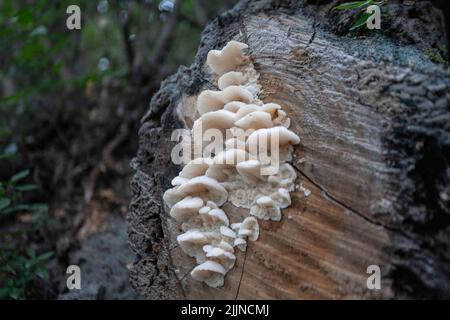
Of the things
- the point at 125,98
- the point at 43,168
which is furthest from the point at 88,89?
the point at 43,168

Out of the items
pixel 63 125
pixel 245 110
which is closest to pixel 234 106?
pixel 245 110

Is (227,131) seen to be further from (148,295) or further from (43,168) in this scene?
(43,168)

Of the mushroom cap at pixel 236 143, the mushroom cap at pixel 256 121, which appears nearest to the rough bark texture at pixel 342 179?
the mushroom cap at pixel 256 121

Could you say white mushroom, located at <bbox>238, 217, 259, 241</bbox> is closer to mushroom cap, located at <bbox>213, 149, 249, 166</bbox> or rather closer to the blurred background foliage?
mushroom cap, located at <bbox>213, 149, 249, 166</bbox>

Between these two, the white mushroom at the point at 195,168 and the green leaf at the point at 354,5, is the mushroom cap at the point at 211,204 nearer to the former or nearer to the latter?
the white mushroom at the point at 195,168

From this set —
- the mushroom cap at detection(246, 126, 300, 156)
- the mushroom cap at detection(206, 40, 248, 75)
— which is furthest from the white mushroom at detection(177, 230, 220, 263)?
the mushroom cap at detection(206, 40, 248, 75)
